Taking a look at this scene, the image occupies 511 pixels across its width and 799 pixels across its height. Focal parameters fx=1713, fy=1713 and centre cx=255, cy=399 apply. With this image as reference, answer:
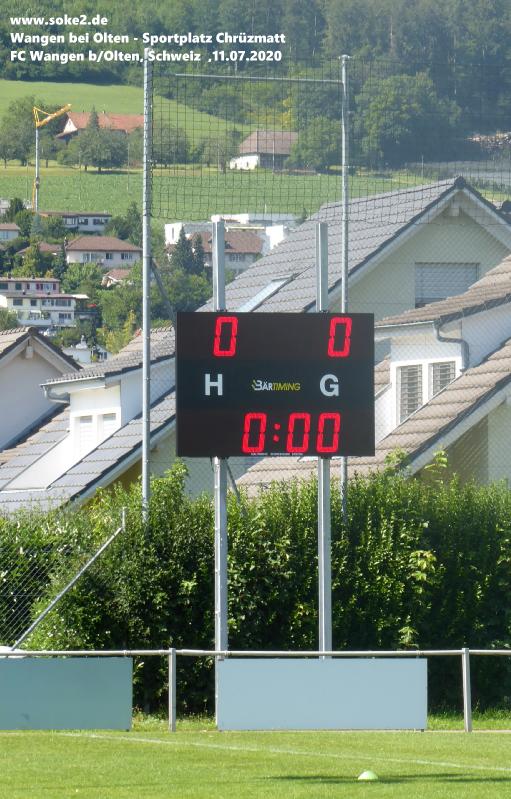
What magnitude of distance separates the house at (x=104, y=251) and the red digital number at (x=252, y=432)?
106 meters

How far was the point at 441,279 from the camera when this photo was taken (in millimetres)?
28766

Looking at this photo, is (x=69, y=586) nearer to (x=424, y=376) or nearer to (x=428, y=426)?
(x=428, y=426)

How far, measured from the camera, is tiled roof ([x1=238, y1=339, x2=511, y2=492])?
22031mm

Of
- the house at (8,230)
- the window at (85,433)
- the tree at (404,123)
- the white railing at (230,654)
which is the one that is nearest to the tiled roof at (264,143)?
the tree at (404,123)

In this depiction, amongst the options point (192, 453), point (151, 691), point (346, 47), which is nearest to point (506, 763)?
point (192, 453)

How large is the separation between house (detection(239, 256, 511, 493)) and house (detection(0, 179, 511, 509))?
12 centimetres

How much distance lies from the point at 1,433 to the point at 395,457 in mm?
16674

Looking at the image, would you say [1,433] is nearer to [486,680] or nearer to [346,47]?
[346,47]

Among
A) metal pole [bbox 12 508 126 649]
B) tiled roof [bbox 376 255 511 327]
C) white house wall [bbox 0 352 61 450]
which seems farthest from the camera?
white house wall [bbox 0 352 61 450]

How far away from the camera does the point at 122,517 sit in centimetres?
1917

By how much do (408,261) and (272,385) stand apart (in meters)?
11.1

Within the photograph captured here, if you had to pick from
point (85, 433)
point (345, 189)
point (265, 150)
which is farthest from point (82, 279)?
point (345, 189)

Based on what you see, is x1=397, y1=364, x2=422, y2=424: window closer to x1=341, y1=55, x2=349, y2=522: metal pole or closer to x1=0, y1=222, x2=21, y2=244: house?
x1=341, y1=55, x2=349, y2=522: metal pole

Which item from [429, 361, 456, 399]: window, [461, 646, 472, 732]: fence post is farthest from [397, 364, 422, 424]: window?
[461, 646, 472, 732]: fence post
